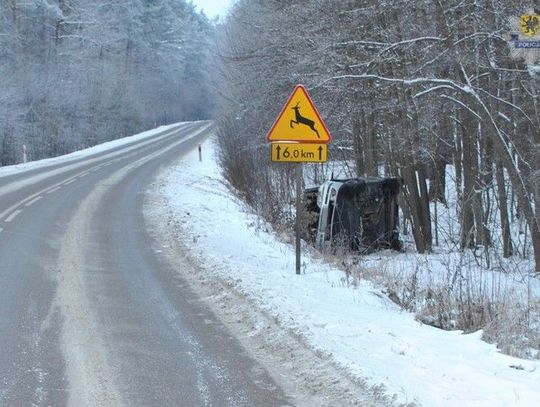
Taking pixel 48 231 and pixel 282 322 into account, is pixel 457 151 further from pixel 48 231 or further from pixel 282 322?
pixel 282 322

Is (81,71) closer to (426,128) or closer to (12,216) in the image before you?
→ (12,216)

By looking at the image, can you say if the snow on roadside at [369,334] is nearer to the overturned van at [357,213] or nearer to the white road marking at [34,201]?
the overturned van at [357,213]

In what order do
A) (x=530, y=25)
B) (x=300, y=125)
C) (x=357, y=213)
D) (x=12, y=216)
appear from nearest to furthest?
1. (x=530, y=25)
2. (x=300, y=125)
3. (x=12, y=216)
4. (x=357, y=213)

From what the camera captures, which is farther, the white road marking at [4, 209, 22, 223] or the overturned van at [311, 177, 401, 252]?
the overturned van at [311, 177, 401, 252]

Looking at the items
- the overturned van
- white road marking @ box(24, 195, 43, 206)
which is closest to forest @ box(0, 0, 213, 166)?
white road marking @ box(24, 195, 43, 206)

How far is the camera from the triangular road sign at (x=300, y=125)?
8258 millimetres

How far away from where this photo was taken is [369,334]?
557cm

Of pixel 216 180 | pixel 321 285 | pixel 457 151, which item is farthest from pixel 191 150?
pixel 321 285

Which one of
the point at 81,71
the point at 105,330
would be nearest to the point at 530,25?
the point at 105,330

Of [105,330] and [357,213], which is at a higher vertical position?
[357,213]

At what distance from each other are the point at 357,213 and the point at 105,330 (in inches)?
353

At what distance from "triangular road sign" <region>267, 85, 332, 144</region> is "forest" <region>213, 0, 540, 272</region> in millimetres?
3685

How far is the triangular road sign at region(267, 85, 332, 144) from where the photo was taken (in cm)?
826

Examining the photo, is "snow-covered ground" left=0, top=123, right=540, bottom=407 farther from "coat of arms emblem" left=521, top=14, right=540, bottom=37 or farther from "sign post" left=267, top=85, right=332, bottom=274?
"coat of arms emblem" left=521, top=14, right=540, bottom=37
